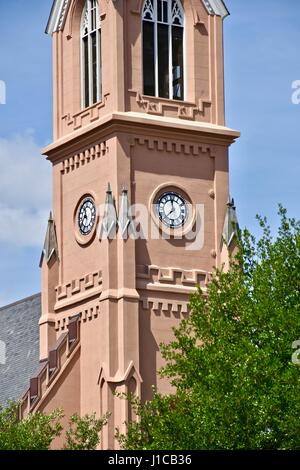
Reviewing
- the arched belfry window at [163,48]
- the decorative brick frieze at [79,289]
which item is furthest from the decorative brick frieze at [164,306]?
the arched belfry window at [163,48]

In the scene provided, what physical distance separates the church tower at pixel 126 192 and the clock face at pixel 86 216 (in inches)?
3.2

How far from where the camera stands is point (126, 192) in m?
81.0

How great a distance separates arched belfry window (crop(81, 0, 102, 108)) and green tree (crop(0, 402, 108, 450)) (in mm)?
16271

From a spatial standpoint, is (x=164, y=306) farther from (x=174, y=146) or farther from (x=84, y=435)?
(x=84, y=435)

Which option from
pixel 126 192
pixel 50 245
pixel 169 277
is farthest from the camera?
pixel 50 245

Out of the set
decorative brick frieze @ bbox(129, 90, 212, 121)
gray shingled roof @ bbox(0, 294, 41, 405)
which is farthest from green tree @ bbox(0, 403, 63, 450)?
decorative brick frieze @ bbox(129, 90, 212, 121)

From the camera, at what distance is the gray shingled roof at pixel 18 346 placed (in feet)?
286

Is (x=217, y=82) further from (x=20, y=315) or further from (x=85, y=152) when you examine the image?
(x=20, y=315)

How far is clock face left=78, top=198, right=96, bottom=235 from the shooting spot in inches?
3253

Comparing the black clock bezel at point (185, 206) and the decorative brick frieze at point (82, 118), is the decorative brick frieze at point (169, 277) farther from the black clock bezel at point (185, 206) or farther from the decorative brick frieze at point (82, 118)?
the decorative brick frieze at point (82, 118)

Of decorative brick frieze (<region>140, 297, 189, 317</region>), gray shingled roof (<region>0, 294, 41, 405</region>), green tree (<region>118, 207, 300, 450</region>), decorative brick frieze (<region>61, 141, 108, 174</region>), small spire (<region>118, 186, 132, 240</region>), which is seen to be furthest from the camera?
gray shingled roof (<region>0, 294, 41, 405</region>)

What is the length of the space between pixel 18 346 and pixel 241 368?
23394 millimetres

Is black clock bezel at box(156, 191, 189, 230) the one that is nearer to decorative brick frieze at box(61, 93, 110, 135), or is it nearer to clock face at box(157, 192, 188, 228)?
clock face at box(157, 192, 188, 228)

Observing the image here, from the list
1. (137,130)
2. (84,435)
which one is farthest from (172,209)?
(84,435)
